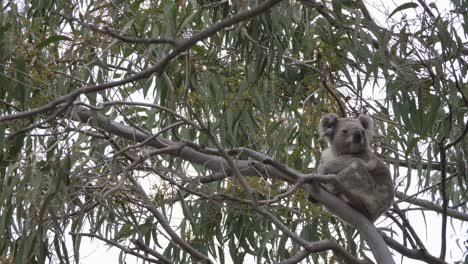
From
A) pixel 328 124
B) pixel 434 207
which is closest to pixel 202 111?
pixel 328 124

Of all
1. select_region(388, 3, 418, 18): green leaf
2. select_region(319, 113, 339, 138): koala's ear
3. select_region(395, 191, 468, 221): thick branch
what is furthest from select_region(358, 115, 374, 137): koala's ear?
select_region(388, 3, 418, 18): green leaf

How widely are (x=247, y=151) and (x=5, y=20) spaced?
51.0 inches

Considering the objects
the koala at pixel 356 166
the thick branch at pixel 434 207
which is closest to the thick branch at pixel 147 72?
the koala at pixel 356 166

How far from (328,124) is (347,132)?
11cm

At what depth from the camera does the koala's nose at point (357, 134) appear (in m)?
4.19

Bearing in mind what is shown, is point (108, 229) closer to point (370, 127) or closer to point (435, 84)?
point (370, 127)

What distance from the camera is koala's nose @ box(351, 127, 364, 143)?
4188 millimetres

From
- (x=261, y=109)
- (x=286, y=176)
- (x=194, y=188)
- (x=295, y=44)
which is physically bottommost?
(x=286, y=176)

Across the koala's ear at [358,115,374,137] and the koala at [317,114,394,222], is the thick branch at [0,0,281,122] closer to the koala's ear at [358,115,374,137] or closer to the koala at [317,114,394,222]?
the koala at [317,114,394,222]

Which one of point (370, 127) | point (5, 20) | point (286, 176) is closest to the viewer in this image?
point (286, 176)

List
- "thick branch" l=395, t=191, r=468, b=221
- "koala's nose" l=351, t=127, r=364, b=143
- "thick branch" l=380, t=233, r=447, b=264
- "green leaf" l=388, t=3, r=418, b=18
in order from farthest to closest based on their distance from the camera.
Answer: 1. "thick branch" l=395, t=191, r=468, b=221
2. "koala's nose" l=351, t=127, r=364, b=143
3. "green leaf" l=388, t=3, r=418, b=18
4. "thick branch" l=380, t=233, r=447, b=264

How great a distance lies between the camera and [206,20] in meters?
3.78

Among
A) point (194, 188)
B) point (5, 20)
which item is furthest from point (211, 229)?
point (5, 20)

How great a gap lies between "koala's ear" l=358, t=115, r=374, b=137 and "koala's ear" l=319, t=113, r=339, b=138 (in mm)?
131
